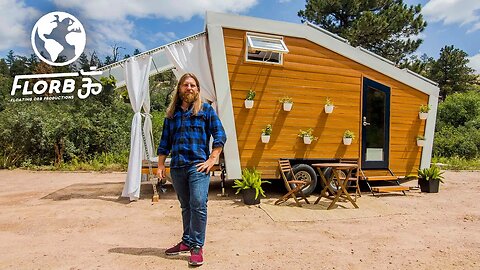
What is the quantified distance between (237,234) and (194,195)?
53.8 inches

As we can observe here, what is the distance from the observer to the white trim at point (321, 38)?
241 inches

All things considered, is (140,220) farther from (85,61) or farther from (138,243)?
(85,61)

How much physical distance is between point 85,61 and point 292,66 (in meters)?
29.5

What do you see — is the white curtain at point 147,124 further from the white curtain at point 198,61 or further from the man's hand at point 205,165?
the man's hand at point 205,165

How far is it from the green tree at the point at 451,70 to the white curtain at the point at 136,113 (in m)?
27.2

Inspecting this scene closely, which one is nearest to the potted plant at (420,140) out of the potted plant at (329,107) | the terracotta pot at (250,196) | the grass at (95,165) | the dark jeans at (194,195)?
the potted plant at (329,107)

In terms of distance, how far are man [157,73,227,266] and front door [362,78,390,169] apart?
473 centimetres

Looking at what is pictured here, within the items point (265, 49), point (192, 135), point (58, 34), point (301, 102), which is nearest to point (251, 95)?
point (265, 49)

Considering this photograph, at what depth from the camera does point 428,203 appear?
5852 mm

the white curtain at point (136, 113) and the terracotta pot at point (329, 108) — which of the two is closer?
the white curtain at point (136, 113)

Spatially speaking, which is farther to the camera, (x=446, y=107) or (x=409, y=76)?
(x=446, y=107)

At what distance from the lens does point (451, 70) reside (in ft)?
91.3

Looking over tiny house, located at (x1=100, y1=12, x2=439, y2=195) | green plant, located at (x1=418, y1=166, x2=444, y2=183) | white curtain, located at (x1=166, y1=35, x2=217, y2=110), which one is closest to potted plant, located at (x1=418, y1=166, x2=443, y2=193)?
green plant, located at (x1=418, y1=166, x2=444, y2=183)

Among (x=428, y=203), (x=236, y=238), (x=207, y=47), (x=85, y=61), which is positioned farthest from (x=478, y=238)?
(x=85, y=61)
